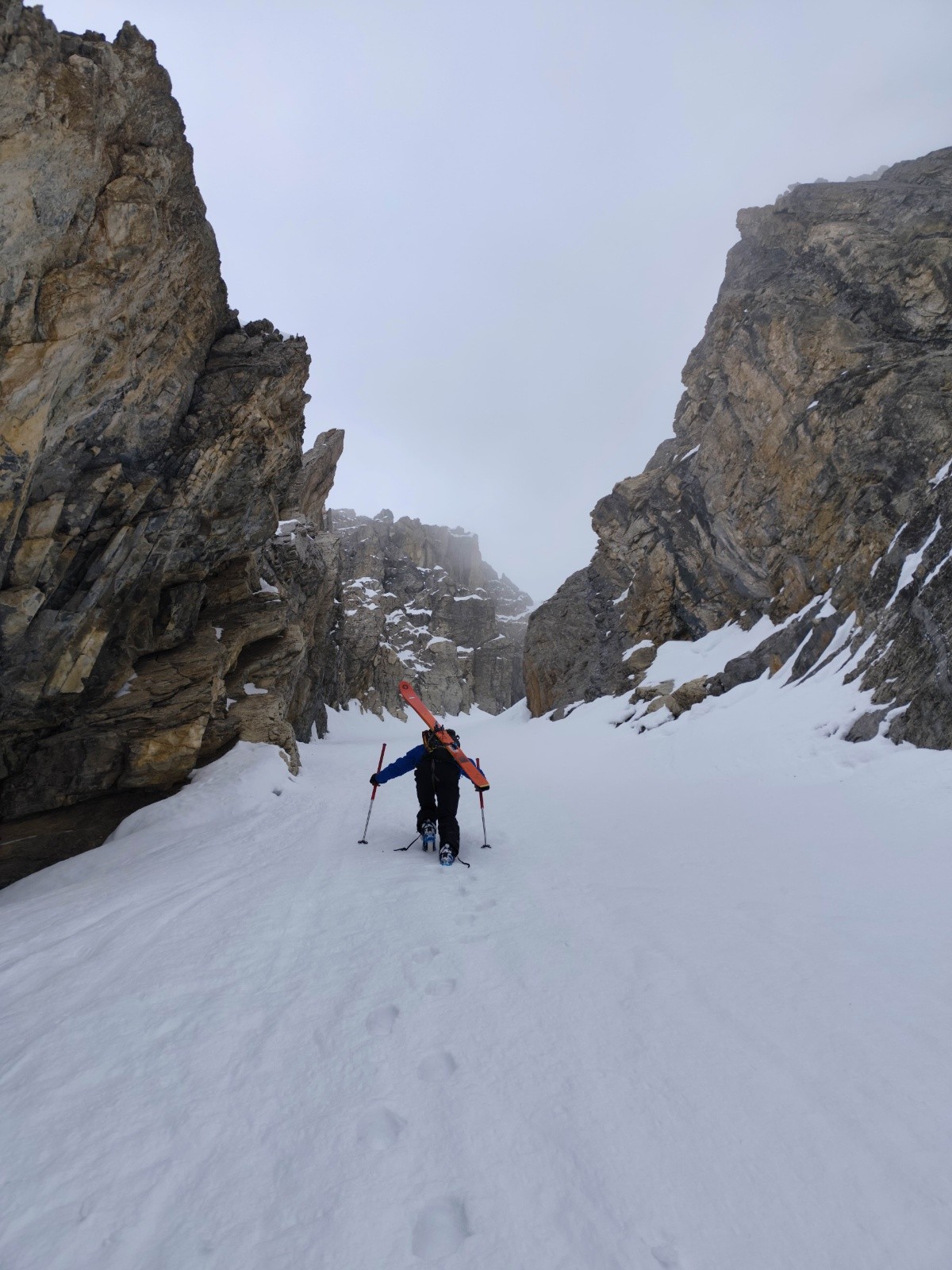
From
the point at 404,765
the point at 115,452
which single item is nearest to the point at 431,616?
the point at 115,452

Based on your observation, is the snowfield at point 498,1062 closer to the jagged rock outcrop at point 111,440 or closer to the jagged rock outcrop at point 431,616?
the jagged rock outcrop at point 111,440

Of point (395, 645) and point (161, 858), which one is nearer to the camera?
point (161, 858)

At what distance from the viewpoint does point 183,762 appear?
12.8 meters

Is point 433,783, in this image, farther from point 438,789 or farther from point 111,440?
point 111,440

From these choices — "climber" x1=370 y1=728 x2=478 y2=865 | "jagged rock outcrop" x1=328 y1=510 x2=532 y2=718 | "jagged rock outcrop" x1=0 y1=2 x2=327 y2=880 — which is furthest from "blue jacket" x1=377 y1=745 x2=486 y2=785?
"jagged rock outcrop" x1=328 y1=510 x2=532 y2=718

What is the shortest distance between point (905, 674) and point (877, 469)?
14424mm

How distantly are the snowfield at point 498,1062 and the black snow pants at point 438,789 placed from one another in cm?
93

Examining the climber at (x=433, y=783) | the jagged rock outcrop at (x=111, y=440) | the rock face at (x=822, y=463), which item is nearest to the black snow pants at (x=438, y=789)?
the climber at (x=433, y=783)

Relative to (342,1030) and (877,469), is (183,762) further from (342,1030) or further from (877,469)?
(877,469)

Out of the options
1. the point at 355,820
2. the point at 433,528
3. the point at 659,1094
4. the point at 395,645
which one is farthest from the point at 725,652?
the point at 433,528

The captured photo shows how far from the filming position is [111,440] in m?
9.66

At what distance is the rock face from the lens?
1382cm

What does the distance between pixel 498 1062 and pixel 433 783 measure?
17.7 feet

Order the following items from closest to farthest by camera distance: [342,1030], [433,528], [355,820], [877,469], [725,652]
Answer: [342,1030]
[355,820]
[877,469]
[725,652]
[433,528]
